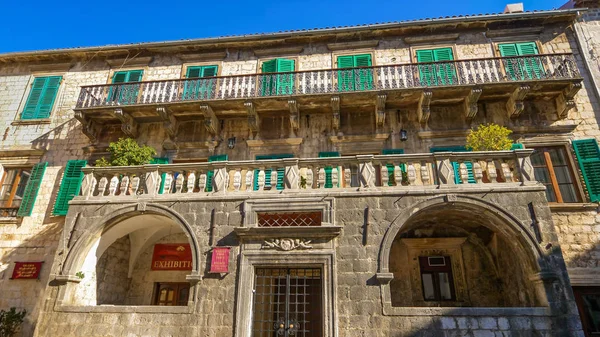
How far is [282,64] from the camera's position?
11844 millimetres

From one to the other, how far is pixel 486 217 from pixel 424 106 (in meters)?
4.10

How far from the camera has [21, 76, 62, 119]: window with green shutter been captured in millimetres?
12156

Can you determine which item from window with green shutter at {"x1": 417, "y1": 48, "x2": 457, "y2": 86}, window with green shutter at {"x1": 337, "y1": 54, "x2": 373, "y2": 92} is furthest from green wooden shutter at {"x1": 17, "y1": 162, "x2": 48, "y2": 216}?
window with green shutter at {"x1": 417, "y1": 48, "x2": 457, "y2": 86}

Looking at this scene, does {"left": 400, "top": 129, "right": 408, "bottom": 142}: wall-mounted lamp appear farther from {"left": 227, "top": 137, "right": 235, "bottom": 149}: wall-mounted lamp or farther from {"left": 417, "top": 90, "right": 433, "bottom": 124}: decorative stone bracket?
{"left": 227, "top": 137, "right": 235, "bottom": 149}: wall-mounted lamp

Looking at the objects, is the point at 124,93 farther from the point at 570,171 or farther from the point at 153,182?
the point at 570,171

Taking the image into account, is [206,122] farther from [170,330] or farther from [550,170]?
[550,170]

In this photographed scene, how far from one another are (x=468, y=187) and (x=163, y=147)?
9.09m

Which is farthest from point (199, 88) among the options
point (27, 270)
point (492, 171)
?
point (492, 171)

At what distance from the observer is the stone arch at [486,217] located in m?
6.69

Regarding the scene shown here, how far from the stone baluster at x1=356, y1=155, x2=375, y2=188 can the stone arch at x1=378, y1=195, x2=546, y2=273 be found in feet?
3.27

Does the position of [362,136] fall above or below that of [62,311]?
above

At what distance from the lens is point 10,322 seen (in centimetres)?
894

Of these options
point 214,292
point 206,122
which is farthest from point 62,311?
point 206,122

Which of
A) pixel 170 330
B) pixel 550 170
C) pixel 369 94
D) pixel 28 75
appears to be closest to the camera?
pixel 170 330
